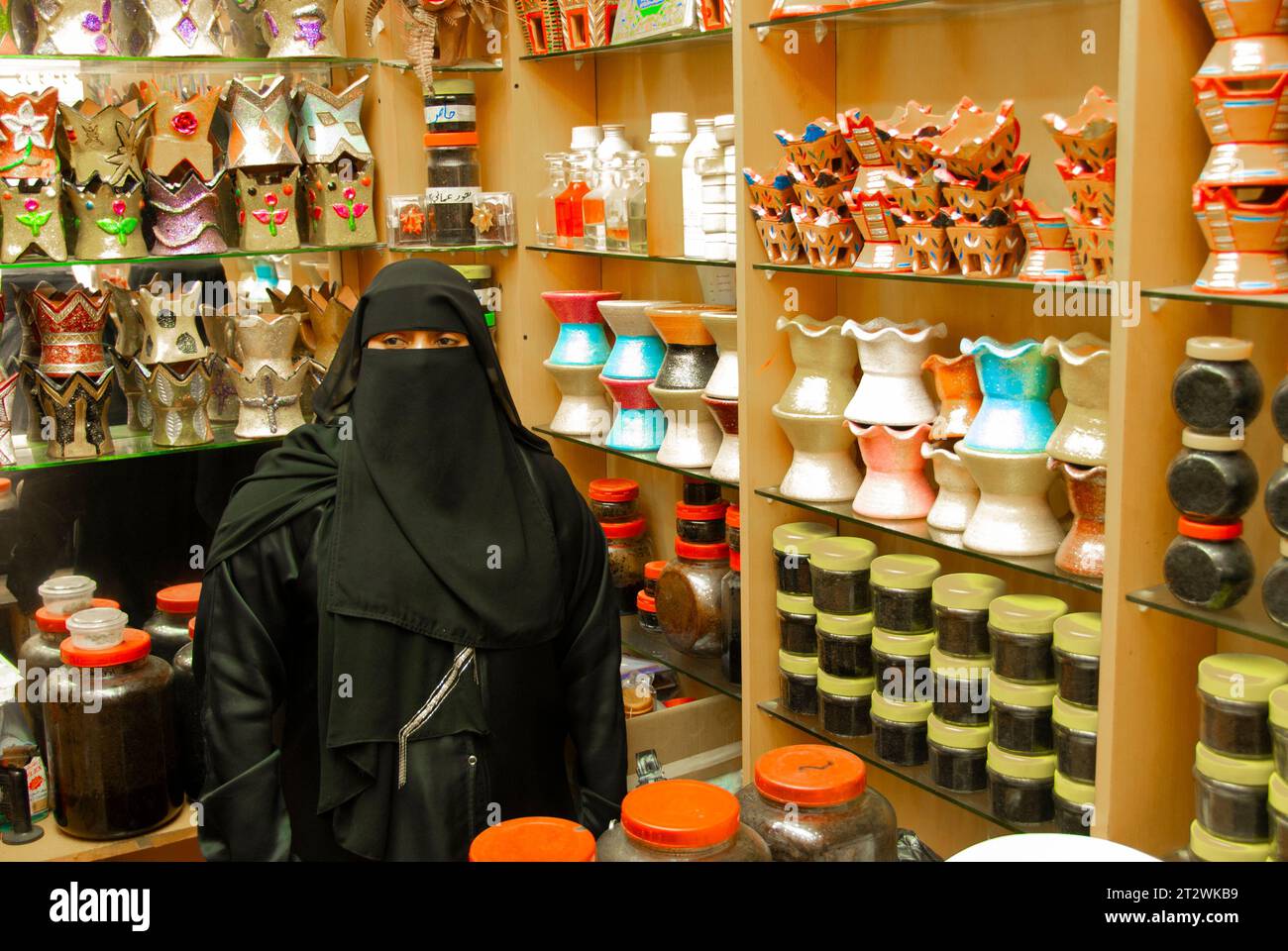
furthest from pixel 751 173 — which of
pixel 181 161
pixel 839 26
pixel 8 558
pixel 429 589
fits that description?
pixel 8 558

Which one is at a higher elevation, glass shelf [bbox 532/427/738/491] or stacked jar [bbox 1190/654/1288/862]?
glass shelf [bbox 532/427/738/491]

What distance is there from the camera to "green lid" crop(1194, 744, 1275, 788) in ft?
5.77

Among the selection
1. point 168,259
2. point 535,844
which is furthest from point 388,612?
point 168,259

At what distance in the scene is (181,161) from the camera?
3119 millimetres

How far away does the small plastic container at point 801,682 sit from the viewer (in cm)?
259

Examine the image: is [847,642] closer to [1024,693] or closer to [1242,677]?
[1024,693]

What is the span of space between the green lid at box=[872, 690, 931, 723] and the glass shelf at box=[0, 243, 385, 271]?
191cm

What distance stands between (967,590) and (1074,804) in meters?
0.38

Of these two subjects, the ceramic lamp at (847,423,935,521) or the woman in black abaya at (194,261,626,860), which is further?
the ceramic lamp at (847,423,935,521)

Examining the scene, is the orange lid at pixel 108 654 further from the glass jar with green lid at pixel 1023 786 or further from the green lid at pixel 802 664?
the glass jar with green lid at pixel 1023 786

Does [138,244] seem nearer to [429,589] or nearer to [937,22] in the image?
[429,589]

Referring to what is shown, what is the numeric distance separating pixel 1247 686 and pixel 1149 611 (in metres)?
0.19

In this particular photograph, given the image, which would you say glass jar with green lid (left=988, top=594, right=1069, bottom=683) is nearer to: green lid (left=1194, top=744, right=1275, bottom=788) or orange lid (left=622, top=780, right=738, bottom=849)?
green lid (left=1194, top=744, right=1275, bottom=788)

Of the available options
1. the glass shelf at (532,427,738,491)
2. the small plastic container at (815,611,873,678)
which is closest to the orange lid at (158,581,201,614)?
the glass shelf at (532,427,738,491)
